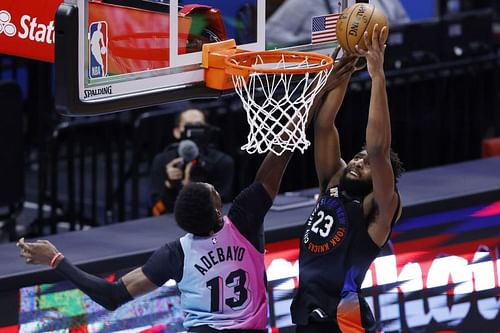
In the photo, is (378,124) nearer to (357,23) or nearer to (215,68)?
(357,23)

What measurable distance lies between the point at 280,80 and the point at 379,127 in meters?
0.81

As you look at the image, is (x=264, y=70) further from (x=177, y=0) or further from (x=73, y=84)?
(x=73, y=84)

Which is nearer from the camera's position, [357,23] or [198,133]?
[357,23]

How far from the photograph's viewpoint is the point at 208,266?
656 cm

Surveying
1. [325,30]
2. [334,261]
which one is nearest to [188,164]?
[325,30]

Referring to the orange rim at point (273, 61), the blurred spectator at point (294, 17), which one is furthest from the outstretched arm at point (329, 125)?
the blurred spectator at point (294, 17)

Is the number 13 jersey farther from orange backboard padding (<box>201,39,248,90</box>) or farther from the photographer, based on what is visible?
the photographer

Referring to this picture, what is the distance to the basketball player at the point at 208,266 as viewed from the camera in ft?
21.1

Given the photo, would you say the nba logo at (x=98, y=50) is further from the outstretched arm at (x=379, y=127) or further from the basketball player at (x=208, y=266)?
the outstretched arm at (x=379, y=127)

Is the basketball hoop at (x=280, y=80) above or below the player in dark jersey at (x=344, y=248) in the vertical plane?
above

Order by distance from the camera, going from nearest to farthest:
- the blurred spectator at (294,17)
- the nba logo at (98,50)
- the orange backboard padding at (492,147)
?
the nba logo at (98,50) → the blurred spectator at (294,17) → the orange backboard padding at (492,147)

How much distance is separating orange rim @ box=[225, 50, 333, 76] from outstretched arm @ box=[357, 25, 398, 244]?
0.38 meters

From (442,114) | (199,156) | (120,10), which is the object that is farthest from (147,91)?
(442,114)

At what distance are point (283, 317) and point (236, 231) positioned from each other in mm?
1547
